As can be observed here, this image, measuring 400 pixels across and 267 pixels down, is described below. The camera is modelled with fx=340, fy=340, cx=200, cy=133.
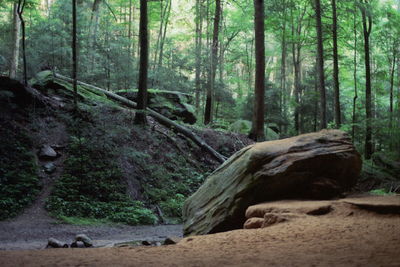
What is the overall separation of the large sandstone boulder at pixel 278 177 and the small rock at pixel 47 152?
6977mm

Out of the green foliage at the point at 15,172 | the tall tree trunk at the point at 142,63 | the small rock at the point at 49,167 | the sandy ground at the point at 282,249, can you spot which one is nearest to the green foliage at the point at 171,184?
the tall tree trunk at the point at 142,63

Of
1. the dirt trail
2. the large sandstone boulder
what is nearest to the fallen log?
the dirt trail

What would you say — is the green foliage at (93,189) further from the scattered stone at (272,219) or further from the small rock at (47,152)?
the scattered stone at (272,219)

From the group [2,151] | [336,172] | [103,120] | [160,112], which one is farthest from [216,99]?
[336,172]

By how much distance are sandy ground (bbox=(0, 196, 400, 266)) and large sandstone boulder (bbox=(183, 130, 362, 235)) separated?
1.69 metres

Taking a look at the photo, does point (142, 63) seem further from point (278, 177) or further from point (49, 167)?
point (278, 177)

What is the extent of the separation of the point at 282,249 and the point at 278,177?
3343 millimetres

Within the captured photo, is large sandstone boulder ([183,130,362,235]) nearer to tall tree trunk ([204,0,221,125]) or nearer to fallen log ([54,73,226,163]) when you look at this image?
fallen log ([54,73,226,163])

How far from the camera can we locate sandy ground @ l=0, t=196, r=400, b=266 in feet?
12.0

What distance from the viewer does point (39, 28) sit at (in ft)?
53.3

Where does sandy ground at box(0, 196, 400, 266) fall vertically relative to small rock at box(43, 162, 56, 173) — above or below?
below

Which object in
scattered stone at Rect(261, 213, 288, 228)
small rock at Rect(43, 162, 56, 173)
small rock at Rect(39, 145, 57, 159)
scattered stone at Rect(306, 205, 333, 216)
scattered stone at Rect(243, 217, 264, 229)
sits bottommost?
scattered stone at Rect(243, 217, 264, 229)

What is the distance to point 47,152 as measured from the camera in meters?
12.8

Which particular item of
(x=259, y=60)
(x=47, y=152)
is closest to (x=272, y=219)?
(x=47, y=152)
